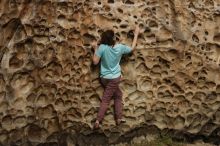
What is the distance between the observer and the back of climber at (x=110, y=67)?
663cm

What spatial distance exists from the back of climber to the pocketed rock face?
97mm

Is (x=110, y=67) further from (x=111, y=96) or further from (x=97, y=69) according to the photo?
(x=111, y=96)

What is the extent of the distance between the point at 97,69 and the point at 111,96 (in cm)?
34

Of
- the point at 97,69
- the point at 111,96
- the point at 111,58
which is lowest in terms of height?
the point at 111,96

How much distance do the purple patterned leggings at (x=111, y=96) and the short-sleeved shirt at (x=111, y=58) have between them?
0.21 feet

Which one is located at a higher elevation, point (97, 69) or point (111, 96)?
point (97, 69)

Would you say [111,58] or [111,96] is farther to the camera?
[111,96]

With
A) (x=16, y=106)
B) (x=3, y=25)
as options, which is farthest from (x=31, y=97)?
(x=3, y=25)

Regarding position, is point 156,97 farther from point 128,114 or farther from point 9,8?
point 9,8

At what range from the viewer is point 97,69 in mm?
6812

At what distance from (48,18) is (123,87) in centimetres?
117

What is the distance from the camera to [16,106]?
6672 mm

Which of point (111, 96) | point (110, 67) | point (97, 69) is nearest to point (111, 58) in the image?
point (110, 67)

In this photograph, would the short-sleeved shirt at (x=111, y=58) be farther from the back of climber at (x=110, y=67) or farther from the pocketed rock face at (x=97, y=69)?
the pocketed rock face at (x=97, y=69)
